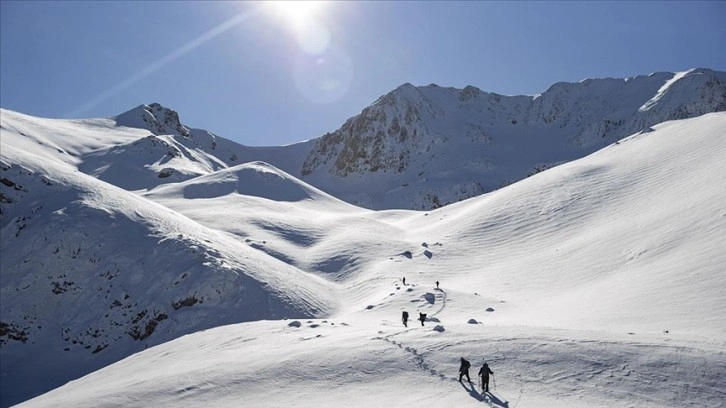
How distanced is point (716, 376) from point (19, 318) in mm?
47165

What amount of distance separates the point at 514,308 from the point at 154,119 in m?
155

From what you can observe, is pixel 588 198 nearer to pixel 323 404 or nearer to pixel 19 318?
pixel 323 404

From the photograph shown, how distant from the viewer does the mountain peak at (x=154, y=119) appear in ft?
506

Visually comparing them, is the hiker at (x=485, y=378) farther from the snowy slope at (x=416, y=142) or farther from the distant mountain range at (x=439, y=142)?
the distant mountain range at (x=439, y=142)

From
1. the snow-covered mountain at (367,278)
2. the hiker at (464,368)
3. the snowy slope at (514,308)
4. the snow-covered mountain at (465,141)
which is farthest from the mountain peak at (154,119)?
the hiker at (464,368)

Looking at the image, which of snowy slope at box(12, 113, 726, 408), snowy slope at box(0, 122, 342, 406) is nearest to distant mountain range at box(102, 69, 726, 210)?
snowy slope at box(0, 122, 342, 406)

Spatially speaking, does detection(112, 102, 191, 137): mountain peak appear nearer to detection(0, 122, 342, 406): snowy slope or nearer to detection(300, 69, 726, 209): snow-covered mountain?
detection(300, 69, 726, 209): snow-covered mountain

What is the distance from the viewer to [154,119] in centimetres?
16162

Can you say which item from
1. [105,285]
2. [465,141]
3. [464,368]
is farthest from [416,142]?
[464,368]

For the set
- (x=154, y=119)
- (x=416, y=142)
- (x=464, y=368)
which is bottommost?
(x=464, y=368)

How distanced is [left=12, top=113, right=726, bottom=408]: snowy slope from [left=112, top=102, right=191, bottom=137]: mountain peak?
99.7 meters

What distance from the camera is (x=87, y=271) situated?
44.1 meters

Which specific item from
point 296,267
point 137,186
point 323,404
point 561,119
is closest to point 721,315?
point 323,404

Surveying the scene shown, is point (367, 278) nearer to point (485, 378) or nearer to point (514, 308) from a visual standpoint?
point (514, 308)
